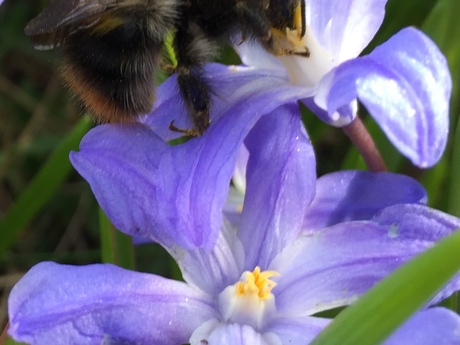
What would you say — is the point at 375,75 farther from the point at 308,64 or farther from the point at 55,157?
the point at 55,157

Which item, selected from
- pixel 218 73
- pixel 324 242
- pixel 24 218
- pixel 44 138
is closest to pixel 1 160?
pixel 44 138

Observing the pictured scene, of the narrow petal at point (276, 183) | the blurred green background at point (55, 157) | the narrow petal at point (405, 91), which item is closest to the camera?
the narrow petal at point (405, 91)

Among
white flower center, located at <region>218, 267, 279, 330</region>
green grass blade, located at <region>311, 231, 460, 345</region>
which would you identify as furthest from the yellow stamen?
green grass blade, located at <region>311, 231, 460, 345</region>

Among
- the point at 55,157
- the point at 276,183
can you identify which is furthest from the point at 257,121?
the point at 55,157

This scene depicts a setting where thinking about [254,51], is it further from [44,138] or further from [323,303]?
[44,138]

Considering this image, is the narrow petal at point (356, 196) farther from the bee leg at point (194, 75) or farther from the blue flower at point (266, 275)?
the bee leg at point (194, 75)

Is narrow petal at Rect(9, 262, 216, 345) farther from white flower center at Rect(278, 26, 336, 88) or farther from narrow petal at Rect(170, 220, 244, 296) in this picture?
white flower center at Rect(278, 26, 336, 88)

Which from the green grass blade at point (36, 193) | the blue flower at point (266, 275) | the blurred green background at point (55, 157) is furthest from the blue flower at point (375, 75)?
the green grass blade at point (36, 193)
